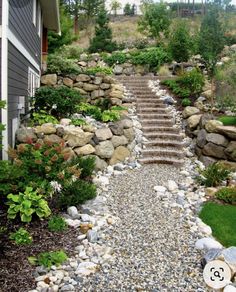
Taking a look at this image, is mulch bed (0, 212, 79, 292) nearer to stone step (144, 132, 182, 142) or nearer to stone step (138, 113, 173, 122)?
stone step (144, 132, 182, 142)

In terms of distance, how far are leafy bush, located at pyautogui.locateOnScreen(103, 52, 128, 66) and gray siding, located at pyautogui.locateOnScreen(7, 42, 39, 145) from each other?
34.8 feet

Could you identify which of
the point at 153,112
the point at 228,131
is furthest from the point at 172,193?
the point at 153,112

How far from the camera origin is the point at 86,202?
236 inches

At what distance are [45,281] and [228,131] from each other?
6.08m

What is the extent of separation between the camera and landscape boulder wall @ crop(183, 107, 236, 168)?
8430mm

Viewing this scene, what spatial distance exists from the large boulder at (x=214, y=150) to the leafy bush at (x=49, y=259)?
5.51 meters

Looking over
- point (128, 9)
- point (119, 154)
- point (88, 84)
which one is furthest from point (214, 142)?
point (128, 9)

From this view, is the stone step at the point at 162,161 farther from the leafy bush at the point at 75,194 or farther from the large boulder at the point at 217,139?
the leafy bush at the point at 75,194

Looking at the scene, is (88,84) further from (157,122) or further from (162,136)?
(162,136)

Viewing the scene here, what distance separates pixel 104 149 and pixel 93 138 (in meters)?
0.37

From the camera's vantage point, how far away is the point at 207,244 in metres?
4.65

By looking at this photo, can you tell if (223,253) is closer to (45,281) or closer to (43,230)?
(45,281)

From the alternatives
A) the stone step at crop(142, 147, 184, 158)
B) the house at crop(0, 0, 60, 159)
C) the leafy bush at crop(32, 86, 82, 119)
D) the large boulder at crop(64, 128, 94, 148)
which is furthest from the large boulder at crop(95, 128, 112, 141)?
the house at crop(0, 0, 60, 159)

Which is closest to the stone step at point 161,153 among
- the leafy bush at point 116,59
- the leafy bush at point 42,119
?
the leafy bush at point 42,119
